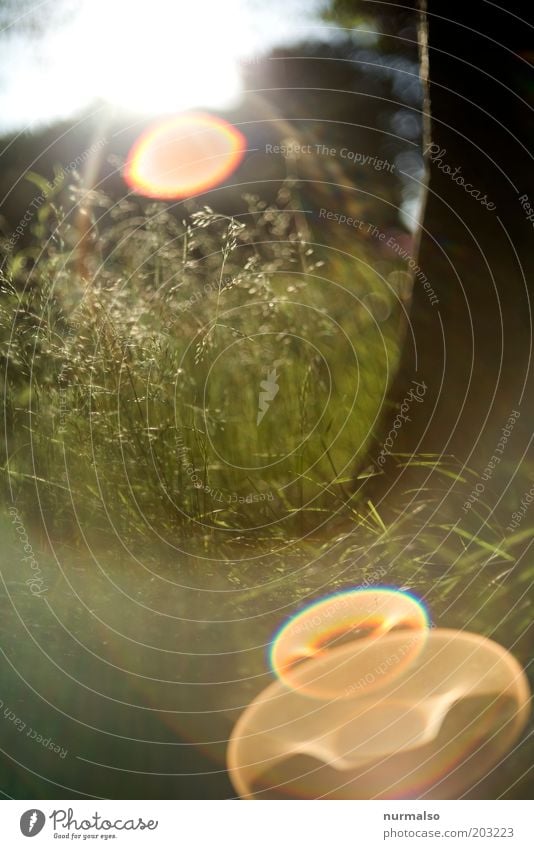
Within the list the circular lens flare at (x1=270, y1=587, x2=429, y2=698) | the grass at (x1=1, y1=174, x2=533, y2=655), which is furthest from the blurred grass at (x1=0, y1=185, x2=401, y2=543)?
the circular lens flare at (x1=270, y1=587, x2=429, y2=698)

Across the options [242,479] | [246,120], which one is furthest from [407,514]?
[246,120]

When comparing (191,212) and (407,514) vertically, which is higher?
(191,212)

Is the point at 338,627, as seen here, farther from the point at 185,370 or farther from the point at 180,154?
the point at 180,154

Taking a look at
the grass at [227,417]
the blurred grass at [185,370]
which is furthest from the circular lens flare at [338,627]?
the blurred grass at [185,370]

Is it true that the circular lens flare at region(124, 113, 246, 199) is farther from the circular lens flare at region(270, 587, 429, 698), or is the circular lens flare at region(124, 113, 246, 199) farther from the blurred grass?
the circular lens flare at region(270, 587, 429, 698)

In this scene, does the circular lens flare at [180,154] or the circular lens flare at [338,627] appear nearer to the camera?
the circular lens flare at [338,627]

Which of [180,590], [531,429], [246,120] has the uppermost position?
[246,120]

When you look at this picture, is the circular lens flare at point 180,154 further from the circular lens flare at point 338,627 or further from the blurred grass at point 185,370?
the circular lens flare at point 338,627

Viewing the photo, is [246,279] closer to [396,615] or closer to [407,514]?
[407,514]
